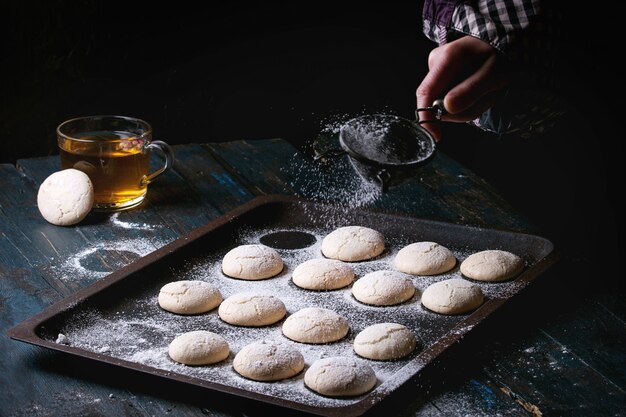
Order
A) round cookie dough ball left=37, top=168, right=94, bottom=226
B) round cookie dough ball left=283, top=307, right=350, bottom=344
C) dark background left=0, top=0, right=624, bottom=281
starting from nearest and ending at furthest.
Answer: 1. round cookie dough ball left=283, top=307, right=350, bottom=344
2. round cookie dough ball left=37, top=168, right=94, bottom=226
3. dark background left=0, top=0, right=624, bottom=281

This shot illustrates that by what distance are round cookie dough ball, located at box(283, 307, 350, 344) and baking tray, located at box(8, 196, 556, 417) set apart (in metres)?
0.02

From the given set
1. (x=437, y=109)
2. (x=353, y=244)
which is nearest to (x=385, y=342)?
(x=353, y=244)

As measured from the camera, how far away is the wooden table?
1398mm

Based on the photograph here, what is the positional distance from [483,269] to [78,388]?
0.86 metres

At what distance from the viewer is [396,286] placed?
5.85 feet

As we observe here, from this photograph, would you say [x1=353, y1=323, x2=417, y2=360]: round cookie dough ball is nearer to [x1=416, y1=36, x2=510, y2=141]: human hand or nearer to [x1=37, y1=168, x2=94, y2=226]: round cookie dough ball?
[x1=416, y1=36, x2=510, y2=141]: human hand

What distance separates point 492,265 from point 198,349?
0.68 m

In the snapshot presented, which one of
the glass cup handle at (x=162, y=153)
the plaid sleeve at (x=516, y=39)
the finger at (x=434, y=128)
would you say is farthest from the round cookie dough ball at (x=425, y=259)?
the glass cup handle at (x=162, y=153)

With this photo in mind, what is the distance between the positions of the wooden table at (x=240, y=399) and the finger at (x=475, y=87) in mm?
336

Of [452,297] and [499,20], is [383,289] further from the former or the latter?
[499,20]

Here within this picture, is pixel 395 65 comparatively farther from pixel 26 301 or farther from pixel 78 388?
pixel 78 388

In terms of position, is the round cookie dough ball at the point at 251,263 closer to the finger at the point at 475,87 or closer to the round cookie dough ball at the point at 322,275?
the round cookie dough ball at the point at 322,275

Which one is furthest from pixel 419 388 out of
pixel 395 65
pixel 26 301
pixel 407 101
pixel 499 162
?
pixel 395 65

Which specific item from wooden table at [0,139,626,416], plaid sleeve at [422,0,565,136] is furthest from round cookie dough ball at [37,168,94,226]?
plaid sleeve at [422,0,565,136]
